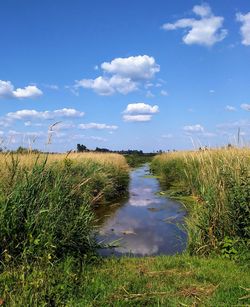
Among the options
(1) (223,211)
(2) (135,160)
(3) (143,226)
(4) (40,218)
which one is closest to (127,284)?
(4) (40,218)

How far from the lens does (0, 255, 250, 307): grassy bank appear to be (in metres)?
5.23

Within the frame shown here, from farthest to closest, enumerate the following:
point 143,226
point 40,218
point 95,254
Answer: point 143,226, point 95,254, point 40,218

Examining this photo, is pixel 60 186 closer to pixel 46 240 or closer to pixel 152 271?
pixel 46 240

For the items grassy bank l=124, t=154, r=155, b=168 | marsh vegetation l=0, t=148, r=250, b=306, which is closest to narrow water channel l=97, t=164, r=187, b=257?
marsh vegetation l=0, t=148, r=250, b=306

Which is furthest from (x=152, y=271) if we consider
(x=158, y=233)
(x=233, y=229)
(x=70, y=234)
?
(x=158, y=233)

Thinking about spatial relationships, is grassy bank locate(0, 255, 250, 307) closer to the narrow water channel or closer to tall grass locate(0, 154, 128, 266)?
tall grass locate(0, 154, 128, 266)

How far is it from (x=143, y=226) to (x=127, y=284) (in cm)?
744

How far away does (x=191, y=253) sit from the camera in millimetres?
8320

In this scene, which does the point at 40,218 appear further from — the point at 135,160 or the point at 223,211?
the point at 135,160

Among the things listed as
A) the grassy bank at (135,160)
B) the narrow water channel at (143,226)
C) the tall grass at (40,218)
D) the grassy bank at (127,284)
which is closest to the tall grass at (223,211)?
the grassy bank at (127,284)

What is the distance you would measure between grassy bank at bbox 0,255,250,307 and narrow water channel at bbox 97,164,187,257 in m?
2.52

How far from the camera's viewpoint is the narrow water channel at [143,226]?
10297mm

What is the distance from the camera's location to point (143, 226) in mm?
13383

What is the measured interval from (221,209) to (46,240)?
11.1ft
